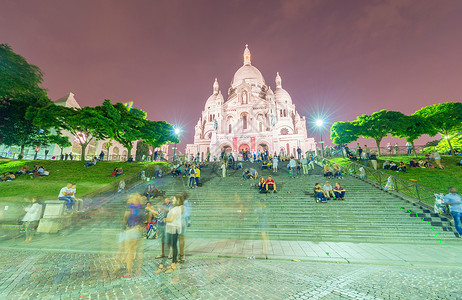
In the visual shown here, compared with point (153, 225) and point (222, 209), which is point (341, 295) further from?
point (222, 209)

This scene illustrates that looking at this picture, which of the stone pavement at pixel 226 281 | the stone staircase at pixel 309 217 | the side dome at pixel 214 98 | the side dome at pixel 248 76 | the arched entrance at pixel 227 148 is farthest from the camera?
the side dome at pixel 248 76

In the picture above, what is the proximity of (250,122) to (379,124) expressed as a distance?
29795mm

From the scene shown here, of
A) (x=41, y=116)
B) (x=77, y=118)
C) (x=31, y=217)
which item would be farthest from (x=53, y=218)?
(x=41, y=116)

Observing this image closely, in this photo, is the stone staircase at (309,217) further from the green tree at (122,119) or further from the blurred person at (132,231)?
the green tree at (122,119)

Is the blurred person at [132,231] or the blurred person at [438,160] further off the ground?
the blurred person at [438,160]

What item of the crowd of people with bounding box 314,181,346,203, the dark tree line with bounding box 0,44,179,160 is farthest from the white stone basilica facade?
the crowd of people with bounding box 314,181,346,203

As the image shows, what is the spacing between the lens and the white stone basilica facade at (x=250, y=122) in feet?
145

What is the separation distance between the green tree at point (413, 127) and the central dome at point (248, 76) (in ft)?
144

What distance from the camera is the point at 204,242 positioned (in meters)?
6.75

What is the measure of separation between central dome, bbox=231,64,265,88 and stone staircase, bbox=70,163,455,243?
55233mm

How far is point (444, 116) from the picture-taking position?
76.2 feet

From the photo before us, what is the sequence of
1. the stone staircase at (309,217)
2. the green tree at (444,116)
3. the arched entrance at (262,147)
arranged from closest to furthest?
the stone staircase at (309,217) < the green tree at (444,116) < the arched entrance at (262,147)

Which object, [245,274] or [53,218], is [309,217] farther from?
[53,218]

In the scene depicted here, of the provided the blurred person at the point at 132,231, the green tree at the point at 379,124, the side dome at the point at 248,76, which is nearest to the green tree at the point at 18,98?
the blurred person at the point at 132,231
